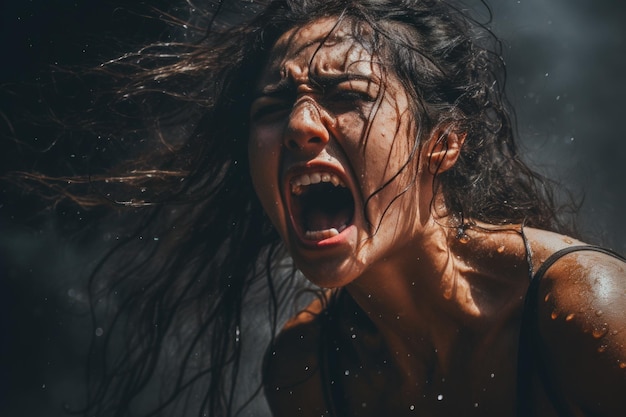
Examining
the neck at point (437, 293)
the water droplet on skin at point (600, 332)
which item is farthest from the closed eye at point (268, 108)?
the water droplet on skin at point (600, 332)

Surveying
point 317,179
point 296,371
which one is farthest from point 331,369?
point 317,179

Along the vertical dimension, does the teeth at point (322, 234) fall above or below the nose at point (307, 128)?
below

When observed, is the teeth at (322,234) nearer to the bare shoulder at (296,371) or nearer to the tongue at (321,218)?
the tongue at (321,218)

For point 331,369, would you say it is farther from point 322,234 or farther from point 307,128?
point 307,128

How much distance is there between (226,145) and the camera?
3092mm

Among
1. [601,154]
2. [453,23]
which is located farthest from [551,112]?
[453,23]

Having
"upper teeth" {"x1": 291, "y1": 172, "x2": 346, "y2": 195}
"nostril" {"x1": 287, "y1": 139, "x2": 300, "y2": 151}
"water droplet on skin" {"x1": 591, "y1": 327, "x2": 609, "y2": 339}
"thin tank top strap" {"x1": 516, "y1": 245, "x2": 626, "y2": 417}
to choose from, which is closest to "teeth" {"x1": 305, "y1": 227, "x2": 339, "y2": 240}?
"upper teeth" {"x1": 291, "y1": 172, "x2": 346, "y2": 195}

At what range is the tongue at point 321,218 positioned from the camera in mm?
2715

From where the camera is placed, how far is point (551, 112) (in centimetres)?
557

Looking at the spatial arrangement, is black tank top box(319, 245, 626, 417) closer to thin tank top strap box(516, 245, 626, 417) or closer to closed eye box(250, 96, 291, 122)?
thin tank top strap box(516, 245, 626, 417)

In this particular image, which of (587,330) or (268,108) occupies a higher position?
(268,108)

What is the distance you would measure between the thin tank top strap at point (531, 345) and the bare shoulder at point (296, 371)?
0.81 metres

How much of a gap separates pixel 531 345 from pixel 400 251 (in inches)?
21.0

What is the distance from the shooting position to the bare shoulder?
9.85 feet
